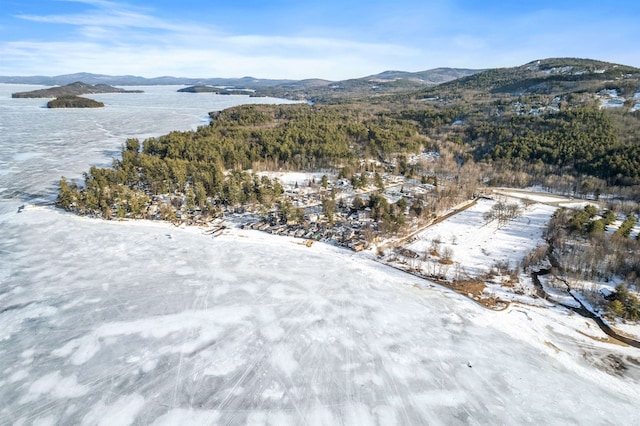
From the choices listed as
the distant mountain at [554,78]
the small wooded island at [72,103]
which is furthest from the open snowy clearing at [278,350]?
the small wooded island at [72,103]

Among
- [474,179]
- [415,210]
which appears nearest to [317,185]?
[415,210]

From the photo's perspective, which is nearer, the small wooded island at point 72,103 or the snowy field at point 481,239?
the snowy field at point 481,239

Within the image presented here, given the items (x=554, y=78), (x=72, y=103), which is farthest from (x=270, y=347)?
(x=72, y=103)

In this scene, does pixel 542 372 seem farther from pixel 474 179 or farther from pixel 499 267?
pixel 474 179

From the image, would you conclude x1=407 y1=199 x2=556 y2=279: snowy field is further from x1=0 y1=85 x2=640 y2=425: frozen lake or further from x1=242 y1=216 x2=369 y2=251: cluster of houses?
x1=0 y1=85 x2=640 y2=425: frozen lake

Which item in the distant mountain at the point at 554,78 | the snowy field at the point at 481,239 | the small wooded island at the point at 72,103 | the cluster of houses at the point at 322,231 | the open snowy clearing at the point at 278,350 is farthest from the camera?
the small wooded island at the point at 72,103

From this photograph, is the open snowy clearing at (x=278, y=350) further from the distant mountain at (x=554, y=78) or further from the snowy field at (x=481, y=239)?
the distant mountain at (x=554, y=78)
